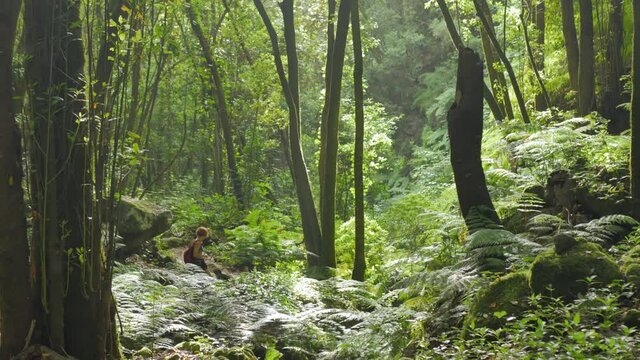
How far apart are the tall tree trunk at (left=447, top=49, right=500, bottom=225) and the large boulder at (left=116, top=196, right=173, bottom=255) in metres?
6.47

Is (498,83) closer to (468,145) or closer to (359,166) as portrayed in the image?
(359,166)

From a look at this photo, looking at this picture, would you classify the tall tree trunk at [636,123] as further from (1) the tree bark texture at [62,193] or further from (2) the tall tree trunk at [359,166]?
(1) the tree bark texture at [62,193]

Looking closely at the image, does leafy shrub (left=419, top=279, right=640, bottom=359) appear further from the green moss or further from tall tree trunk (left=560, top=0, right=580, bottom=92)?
tall tree trunk (left=560, top=0, right=580, bottom=92)

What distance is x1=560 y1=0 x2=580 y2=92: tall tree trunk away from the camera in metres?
11.2

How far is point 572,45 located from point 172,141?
21.1m

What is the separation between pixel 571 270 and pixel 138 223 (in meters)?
8.58

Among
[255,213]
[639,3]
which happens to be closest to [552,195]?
[639,3]

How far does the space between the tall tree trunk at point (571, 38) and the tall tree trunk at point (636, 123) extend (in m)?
4.83

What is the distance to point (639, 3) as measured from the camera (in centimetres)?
654

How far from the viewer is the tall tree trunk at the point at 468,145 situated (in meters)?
7.19

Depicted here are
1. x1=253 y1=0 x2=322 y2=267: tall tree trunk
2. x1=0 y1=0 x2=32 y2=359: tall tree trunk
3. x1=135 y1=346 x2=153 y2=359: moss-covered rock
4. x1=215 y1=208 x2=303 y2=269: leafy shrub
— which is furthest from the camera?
x1=215 y1=208 x2=303 y2=269: leafy shrub

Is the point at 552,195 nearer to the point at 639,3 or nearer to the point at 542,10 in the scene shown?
the point at 639,3

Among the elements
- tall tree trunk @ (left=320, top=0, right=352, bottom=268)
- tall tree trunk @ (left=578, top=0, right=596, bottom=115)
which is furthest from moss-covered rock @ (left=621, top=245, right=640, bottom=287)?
tall tree trunk @ (left=320, top=0, right=352, bottom=268)

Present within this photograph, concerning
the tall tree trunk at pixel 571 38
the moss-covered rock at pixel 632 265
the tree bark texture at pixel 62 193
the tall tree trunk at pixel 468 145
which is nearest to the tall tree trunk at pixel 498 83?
the tall tree trunk at pixel 571 38
